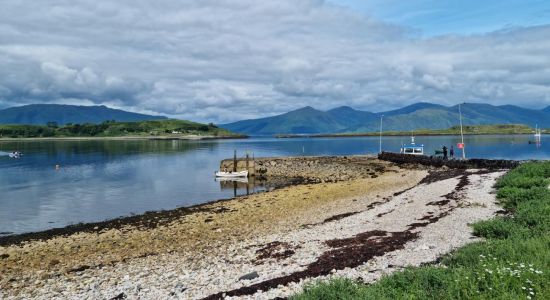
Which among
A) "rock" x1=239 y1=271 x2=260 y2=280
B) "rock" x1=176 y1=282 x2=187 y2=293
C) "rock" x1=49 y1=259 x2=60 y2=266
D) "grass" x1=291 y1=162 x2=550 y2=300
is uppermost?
"grass" x1=291 y1=162 x2=550 y2=300

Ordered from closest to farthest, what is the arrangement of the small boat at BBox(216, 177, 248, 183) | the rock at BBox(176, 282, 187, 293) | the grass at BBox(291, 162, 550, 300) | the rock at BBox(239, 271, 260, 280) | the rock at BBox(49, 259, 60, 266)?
the grass at BBox(291, 162, 550, 300) < the rock at BBox(176, 282, 187, 293) < the rock at BBox(239, 271, 260, 280) < the rock at BBox(49, 259, 60, 266) < the small boat at BBox(216, 177, 248, 183)

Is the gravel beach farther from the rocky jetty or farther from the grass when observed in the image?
the rocky jetty

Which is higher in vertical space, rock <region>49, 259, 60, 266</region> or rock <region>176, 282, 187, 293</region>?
rock <region>176, 282, 187, 293</region>

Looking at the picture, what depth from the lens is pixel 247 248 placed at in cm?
2212

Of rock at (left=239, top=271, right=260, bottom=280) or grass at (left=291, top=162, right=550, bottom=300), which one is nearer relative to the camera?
grass at (left=291, top=162, right=550, bottom=300)

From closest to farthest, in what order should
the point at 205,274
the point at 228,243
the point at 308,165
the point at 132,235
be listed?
the point at 205,274
the point at 228,243
the point at 132,235
the point at 308,165

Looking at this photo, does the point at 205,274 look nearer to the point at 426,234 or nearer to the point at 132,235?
the point at 426,234

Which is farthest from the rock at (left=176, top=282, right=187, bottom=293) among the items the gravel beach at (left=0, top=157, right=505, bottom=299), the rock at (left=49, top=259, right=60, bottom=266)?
the rock at (left=49, top=259, right=60, bottom=266)

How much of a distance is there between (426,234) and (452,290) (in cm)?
1031

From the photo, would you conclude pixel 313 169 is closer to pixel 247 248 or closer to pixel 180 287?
pixel 247 248

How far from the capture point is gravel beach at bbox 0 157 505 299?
51.7 feet

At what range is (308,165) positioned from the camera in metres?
86.1

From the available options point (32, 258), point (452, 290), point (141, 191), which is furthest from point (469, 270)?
point (141, 191)

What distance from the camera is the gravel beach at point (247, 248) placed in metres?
15.8
